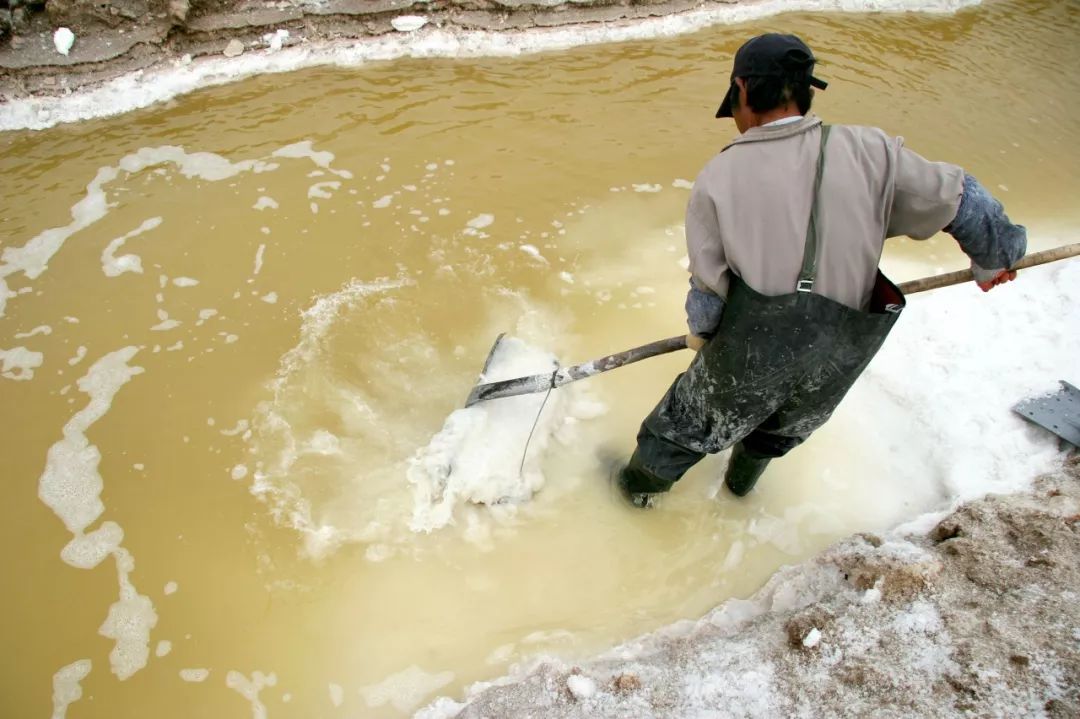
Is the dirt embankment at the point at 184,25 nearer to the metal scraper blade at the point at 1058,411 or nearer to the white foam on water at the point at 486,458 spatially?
the white foam on water at the point at 486,458

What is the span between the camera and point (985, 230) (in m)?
1.98

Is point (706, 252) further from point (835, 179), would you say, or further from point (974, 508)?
point (974, 508)

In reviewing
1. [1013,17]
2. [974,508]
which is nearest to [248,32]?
[974,508]

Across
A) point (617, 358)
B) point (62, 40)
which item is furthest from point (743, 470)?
point (62, 40)

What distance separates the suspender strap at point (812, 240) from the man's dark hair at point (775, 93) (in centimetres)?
11

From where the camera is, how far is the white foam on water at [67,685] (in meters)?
2.56

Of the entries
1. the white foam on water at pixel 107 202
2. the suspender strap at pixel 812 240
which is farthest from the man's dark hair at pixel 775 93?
the white foam on water at pixel 107 202

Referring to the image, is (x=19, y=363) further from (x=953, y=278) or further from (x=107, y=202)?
(x=953, y=278)

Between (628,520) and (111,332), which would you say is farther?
(111,332)

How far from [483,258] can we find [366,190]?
1175 millimetres

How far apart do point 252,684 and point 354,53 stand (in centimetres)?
545

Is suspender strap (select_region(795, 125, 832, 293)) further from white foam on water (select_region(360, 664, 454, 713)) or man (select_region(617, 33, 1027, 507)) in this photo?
white foam on water (select_region(360, 664, 454, 713))

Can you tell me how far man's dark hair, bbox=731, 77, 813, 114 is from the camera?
6.02 ft

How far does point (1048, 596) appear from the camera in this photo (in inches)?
86.0
